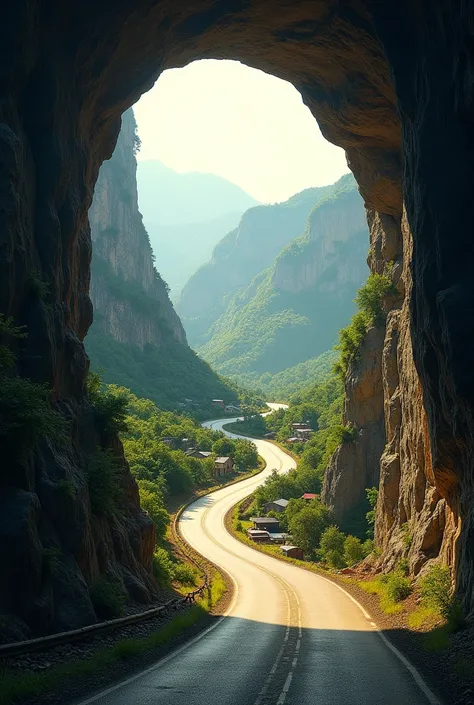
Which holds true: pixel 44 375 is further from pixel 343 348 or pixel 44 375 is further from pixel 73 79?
pixel 343 348

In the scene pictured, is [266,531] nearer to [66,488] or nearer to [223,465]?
[223,465]

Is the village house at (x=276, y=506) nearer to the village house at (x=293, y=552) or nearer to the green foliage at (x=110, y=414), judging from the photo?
the village house at (x=293, y=552)

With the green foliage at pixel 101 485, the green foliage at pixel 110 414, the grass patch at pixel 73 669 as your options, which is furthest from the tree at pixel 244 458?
the grass patch at pixel 73 669

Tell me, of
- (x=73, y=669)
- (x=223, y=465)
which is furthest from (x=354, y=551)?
(x=223, y=465)

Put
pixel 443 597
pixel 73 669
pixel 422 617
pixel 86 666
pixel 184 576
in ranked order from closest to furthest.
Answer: pixel 73 669
pixel 86 666
pixel 443 597
pixel 422 617
pixel 184 576

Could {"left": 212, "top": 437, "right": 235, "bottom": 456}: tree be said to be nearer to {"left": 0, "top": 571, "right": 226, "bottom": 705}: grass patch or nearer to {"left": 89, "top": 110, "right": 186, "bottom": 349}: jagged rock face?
{"left": 89, "top": 110, "right": 186, "bottom": 349}: jagged rock face

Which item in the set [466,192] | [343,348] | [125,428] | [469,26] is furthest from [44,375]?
[343,348]
